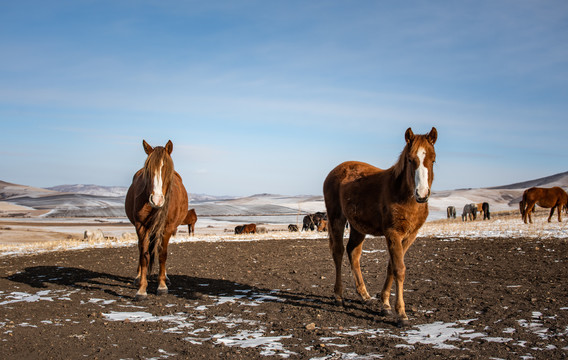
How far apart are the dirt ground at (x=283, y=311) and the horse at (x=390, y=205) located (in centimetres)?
64

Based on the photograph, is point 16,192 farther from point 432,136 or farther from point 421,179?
Result: point 421,179

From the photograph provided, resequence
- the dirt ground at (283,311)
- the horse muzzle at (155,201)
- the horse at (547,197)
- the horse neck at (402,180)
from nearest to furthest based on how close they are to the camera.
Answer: the dirt ground at (283,311)
the horse neck at (402,180)
the horse muzzle at (155,201)
the horse at (547,197)

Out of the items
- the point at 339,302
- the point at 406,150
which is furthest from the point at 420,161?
the point at 339,302

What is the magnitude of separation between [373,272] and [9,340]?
23.4 ft

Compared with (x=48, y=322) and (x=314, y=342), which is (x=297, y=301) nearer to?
(x=314, y=342)

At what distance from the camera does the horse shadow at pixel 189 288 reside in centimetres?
659

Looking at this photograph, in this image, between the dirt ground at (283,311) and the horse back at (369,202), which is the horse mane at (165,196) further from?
the horse back at (369,202)

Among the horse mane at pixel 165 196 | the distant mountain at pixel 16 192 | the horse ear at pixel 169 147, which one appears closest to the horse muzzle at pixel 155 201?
the horse mane at pixel 165 196

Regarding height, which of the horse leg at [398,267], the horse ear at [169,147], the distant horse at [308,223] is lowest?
the distant horse at [308,223]

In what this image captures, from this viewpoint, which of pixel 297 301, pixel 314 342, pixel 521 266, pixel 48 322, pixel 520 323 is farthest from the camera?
pixel 521 266

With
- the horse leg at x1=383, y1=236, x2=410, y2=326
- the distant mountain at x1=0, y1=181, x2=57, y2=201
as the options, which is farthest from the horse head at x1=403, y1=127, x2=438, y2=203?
the distant mountain at x1=0, y1=181, x2=57, y2=201

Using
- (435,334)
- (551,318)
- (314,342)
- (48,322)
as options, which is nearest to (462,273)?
(551,318)

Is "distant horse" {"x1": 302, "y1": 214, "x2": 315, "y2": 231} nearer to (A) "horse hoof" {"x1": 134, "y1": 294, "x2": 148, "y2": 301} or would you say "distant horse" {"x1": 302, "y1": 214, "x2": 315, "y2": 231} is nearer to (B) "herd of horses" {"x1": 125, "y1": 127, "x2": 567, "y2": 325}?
(B) "herd of horses" {"x1": 125, "y1": 127, "x2": 567, "y2": 325}

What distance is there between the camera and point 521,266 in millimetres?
9242
